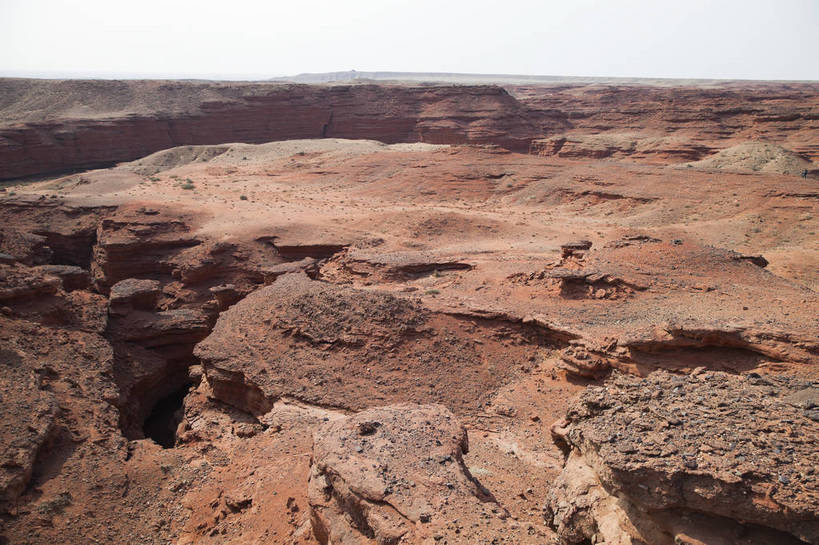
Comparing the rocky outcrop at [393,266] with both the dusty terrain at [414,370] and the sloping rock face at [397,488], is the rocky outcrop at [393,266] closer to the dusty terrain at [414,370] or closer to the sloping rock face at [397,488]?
the dusty terrain at [414,370]

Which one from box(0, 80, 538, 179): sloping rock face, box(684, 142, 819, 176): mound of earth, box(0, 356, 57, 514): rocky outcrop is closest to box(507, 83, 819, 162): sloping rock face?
box(684, 142, 819, 176): mound of earth

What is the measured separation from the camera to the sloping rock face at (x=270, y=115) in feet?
139

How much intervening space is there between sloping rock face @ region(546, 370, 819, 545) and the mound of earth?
29.1 metres

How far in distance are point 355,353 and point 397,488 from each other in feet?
17.1

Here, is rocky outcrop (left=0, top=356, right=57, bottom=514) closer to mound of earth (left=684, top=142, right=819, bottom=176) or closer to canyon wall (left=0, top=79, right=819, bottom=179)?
mound of earth (left=684, top=142, right=819, bottom=176)

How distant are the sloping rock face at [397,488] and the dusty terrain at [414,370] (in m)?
0.03

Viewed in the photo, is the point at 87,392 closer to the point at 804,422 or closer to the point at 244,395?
the point at 244,395

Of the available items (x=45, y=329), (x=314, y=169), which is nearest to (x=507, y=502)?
(x=45, y=329)

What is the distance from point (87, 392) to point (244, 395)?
2897mm

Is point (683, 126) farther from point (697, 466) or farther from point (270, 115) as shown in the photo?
point (697, 466)

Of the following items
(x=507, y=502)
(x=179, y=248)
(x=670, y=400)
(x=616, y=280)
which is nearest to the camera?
(x=670, y=400)

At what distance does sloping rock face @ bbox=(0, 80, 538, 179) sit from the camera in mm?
42250

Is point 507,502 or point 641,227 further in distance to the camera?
point 641,227

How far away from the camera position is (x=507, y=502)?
6910 mm
